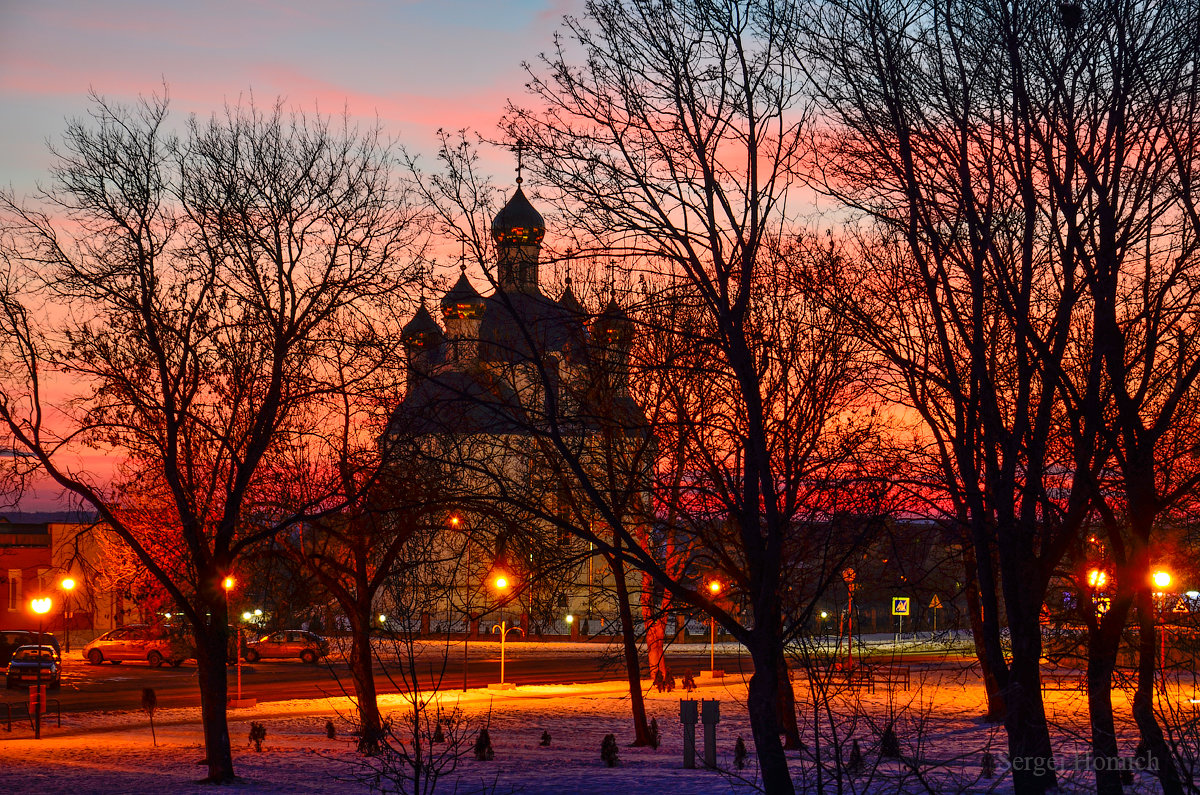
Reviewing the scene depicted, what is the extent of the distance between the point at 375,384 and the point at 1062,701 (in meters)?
19.7

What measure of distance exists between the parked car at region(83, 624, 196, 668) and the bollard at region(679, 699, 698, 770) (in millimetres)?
34172

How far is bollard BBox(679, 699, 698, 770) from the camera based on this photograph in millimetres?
18938

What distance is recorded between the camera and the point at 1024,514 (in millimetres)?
10969

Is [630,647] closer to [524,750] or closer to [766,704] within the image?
[524,750]

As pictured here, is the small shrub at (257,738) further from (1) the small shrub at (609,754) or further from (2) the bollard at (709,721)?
(2) the bollard at (709,721)

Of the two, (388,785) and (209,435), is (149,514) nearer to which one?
(209,435)

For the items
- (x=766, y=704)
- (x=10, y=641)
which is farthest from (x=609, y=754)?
(x=10, y=641)

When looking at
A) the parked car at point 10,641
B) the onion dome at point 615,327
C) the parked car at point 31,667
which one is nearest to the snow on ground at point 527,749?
the onion dome at point 615,327

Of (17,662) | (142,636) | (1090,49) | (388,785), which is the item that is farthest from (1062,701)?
(142,636)

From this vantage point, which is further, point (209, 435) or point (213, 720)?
point (209, 435)

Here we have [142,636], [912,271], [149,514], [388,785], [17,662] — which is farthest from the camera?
[142,636]

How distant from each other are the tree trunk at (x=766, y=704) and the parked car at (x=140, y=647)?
1654 inches

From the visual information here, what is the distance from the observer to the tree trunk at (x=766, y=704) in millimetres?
10680

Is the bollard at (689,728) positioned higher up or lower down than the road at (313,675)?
higher up
